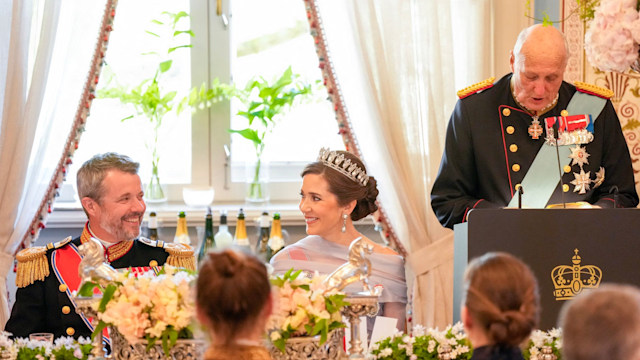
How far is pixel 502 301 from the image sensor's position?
1.50m

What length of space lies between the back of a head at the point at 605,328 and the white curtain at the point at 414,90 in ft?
8.27

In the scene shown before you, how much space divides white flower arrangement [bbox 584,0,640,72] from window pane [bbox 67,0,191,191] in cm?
277

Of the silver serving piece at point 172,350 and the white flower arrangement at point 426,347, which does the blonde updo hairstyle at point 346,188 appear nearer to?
the white flower arrangement at point 426,347

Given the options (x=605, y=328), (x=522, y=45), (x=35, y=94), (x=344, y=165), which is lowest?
(x=605, y=328)

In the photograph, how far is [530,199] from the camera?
99.3 inches

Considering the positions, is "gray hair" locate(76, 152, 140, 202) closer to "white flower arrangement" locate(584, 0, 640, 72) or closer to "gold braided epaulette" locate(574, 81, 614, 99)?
"gold braided epaulette" locate(574, 81, 614, 99)

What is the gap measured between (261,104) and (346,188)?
112 centimetres

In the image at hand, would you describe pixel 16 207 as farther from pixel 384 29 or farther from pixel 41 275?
pixel 384 29

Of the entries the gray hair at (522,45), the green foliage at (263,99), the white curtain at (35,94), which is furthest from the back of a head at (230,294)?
the green foliage at (263,99)

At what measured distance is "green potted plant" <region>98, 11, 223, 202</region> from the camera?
163 inches

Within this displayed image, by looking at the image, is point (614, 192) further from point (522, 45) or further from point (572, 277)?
point (572, 277)

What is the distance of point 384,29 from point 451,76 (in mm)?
381

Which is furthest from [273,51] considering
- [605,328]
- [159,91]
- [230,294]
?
[605,328]

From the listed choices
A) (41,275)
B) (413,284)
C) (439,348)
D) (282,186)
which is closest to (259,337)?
(439,348)
